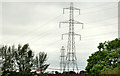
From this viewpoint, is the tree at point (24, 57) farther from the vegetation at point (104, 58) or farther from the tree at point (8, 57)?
the vegetation at point (104, 58)

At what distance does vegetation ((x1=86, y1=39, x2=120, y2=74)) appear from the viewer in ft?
93.2

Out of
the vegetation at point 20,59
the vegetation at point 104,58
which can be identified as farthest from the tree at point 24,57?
the vegetation at point 104,58

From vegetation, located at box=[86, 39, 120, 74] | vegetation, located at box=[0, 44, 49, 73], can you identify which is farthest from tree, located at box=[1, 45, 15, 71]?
vegetation, located at box=[86, 39, 120, 74]

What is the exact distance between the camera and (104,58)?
3002 cm

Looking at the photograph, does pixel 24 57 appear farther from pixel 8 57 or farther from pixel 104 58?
pixel 104 58

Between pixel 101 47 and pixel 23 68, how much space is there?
22981mm

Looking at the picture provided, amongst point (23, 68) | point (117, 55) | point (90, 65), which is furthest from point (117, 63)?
point (23, 68)

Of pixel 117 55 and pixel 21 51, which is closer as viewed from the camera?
pixel 117 55

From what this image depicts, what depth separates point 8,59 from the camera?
53344mm

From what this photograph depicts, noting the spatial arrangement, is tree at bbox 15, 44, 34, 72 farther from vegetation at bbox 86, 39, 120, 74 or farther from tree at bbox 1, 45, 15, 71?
vegetation at bbox 86, 39, 120, 74

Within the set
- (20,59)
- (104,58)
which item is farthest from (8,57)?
(104,58)

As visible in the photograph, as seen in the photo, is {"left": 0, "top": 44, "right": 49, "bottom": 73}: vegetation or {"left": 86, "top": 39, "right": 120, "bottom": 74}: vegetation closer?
{"left": 86, "top": 39, "right": 120, "bottom": 74}: vegetation

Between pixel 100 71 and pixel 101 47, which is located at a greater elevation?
pixel 101 47

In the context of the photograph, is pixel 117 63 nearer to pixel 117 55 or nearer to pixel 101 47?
pixel 117 55
